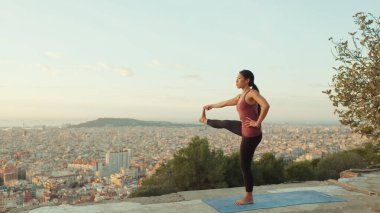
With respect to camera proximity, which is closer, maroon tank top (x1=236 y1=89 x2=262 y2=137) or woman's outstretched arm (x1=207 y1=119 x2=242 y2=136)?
maroon tank top (x1=236 y1=89 x2=262 y2=137)

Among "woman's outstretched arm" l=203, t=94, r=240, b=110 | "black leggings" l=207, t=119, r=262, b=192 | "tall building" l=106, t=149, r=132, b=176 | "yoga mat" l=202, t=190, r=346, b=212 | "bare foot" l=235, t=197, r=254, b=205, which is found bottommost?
"tall building" l=106, t=149, r=132, b=176

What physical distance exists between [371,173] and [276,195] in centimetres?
360

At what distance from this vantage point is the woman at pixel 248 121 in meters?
5.07

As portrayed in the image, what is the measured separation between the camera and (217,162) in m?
14.2

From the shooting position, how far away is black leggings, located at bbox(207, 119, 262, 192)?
17.0 ft

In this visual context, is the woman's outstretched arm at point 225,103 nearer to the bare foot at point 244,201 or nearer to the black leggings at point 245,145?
the black leggings at point 245,145

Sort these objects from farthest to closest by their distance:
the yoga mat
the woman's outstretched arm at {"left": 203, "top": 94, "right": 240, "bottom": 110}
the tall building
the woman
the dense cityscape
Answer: the tall building
the dense cityscape
the woman's outstretched arm at {"left": 203, "top": 94, "right": 240, "bottom": 110}
the yoga mat
the woman

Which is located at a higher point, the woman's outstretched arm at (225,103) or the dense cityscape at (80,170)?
the woman's outstretched arm at (225,103)

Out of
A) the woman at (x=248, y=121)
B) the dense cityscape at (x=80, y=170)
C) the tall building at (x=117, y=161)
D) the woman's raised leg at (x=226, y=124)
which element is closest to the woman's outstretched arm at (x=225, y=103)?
the woman at (x=248, y=121)

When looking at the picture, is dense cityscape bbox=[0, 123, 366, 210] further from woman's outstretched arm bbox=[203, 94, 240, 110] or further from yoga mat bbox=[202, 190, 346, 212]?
woman's outstretched arm bbox=[203, 94, 240, 110]

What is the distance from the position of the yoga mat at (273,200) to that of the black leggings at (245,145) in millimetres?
317

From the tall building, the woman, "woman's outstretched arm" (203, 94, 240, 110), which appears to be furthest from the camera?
the tall building

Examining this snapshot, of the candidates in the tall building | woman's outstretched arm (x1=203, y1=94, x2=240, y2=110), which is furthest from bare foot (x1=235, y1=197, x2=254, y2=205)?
the tall building

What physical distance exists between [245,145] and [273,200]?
114 cm
